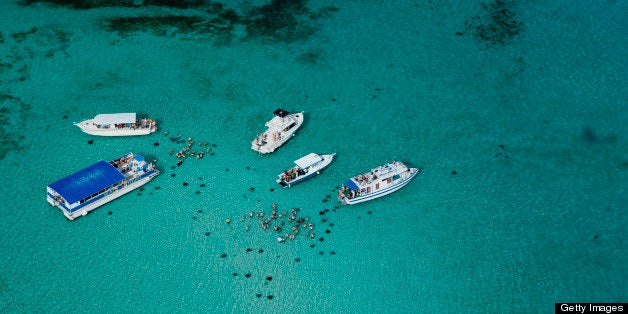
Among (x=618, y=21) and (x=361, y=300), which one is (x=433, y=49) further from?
(x=361, y=300)

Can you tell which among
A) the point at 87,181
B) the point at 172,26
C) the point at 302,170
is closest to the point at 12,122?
the point at 87,181

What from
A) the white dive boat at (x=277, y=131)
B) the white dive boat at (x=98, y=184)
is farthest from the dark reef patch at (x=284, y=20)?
the white dive boat at (x=98, y=184)

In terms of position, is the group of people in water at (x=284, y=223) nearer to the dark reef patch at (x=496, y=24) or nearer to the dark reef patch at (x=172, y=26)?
the dark reef patch at (x=172, y=26)

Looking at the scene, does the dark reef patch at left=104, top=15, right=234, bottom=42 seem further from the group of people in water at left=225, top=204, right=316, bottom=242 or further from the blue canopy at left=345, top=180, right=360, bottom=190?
the group of people in water at left=225, top=204, right=316, bottom=242

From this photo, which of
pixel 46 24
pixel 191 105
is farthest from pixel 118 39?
pixel 191 105

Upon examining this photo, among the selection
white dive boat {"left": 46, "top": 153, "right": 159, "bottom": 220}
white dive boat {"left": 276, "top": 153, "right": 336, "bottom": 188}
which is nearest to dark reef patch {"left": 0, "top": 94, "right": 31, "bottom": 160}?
white dive boat {"left": 46, "top": 153, "right": 159, "bottom": 220}
